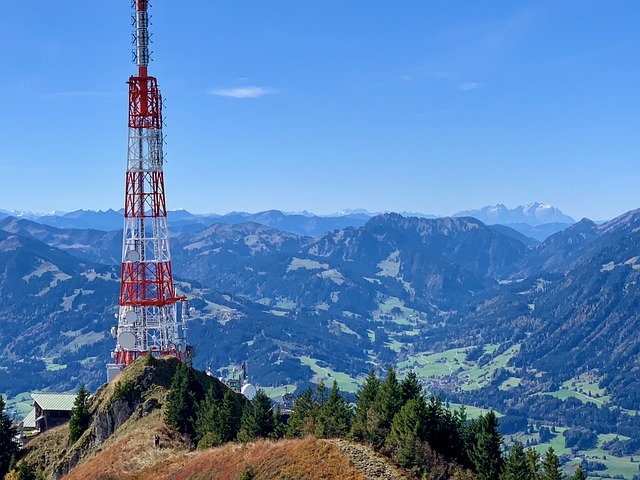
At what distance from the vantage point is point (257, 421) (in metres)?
74.0

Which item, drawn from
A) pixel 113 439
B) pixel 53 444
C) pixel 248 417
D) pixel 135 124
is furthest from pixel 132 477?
pixel 135 124

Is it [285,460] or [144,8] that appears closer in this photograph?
[285,460]

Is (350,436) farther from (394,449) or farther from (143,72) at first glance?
(143,72)

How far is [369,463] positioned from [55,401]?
66868 millimetres

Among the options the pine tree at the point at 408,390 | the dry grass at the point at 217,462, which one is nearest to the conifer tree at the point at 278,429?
the dry grass at the point at 217,462

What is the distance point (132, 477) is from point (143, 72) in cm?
6274

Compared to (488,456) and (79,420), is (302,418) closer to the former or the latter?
(488,456)

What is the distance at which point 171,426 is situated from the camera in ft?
267

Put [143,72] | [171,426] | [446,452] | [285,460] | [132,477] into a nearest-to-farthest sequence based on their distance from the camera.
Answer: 1. [285,460]
2. [446,452]
3. [132,477]
4. [171,426]
5. [143,72]

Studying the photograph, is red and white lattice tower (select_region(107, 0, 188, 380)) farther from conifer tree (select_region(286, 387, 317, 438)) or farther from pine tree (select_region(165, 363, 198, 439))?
conifer tree (select_region(286, 387, 317, 438))

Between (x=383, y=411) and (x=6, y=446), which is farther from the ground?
(x=383, y=411)

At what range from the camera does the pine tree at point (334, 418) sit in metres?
65.7

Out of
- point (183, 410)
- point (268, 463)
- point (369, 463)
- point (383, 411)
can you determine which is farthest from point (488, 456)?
point (183, 410)

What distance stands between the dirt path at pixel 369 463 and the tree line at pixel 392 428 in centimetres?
138
